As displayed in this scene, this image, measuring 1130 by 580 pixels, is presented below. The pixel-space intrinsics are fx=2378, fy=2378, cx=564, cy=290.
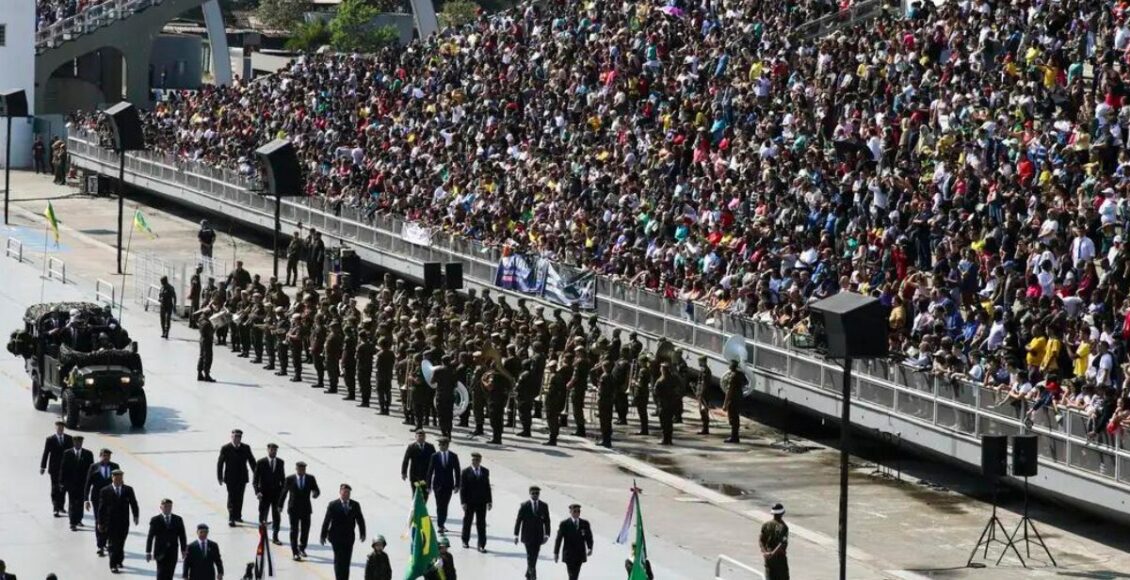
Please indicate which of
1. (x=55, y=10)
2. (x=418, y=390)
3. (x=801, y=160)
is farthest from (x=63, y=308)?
(x=55, y=10)

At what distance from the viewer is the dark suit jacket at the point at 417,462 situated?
27.9 m

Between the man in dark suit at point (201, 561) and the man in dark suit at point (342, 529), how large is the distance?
1585 mm

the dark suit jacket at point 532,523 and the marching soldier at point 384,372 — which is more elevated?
the dark suit jacket at point 532,523

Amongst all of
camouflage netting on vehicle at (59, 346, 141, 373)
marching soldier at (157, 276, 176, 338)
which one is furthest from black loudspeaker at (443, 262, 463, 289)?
camouflage netting on vehicle at (59, 346, 141, 373)

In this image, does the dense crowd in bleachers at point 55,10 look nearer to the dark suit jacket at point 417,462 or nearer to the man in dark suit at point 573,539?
the dark suit jacket at point 417,462

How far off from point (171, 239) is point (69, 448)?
2840 centimetres

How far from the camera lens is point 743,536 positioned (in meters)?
28.4

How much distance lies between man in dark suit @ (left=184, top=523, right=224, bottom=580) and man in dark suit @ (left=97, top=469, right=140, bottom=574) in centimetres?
222

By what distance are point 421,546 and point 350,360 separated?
43.4 feet

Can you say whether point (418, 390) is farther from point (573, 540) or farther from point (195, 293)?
point (195, 293)

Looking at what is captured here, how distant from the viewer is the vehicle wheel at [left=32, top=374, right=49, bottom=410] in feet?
113

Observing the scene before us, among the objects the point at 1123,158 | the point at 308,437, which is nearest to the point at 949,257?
the point at 1123,158

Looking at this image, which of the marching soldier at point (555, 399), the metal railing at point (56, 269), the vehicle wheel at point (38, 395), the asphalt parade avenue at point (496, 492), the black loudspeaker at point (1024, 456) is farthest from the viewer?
the metal railing at point (56, 269)

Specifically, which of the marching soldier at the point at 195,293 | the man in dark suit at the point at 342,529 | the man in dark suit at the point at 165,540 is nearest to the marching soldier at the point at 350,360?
the marching soldier at the point at 195,293
